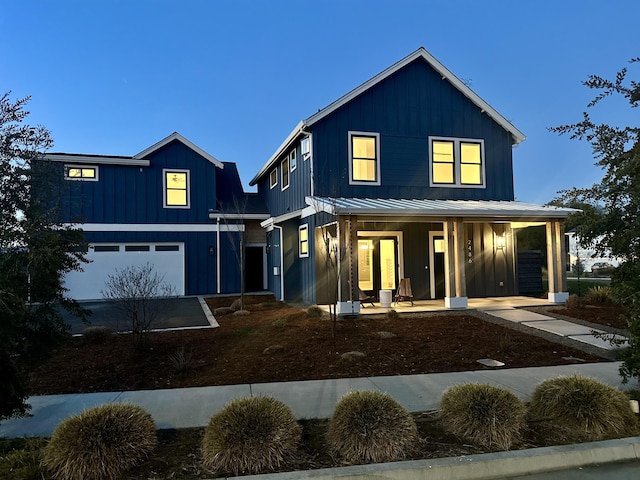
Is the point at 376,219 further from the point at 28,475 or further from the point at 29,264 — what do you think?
the point at 28,475

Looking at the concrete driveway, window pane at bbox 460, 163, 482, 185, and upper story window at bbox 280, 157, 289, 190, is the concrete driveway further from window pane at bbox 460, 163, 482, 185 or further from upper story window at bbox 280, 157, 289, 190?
window pane at bbox 460, 163, 482, 185

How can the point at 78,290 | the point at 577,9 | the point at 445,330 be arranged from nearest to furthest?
the point at 445,330 → the point at 78,290 → the point at 577,9

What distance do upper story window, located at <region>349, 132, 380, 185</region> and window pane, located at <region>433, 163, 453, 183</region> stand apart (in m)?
2.06

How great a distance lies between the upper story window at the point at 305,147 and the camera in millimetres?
13164

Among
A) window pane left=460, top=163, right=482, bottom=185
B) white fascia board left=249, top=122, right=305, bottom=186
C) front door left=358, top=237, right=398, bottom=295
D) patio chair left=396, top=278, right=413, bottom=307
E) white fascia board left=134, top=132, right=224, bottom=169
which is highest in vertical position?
white fascia board left=134, top=132, right=224, bottom=169

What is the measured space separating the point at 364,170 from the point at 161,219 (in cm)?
958

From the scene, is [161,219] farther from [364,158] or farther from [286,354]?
[286,354]

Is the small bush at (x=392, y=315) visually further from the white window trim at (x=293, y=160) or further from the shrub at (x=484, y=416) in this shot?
the white window trim at (x=293, y=160)

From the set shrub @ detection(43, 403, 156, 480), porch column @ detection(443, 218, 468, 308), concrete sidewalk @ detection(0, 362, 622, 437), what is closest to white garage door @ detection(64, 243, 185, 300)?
porch column @ detection(443, 218, 468, 308)

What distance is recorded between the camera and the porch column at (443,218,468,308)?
38.2 feet

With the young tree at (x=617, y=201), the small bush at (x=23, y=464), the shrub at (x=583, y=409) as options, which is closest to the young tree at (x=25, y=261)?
the small bush at (x=23, y=464)

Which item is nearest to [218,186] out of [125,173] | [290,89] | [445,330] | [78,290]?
[125,173]

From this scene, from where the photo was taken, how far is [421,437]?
13.1 ft

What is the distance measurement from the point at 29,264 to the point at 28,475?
6.02 ft
